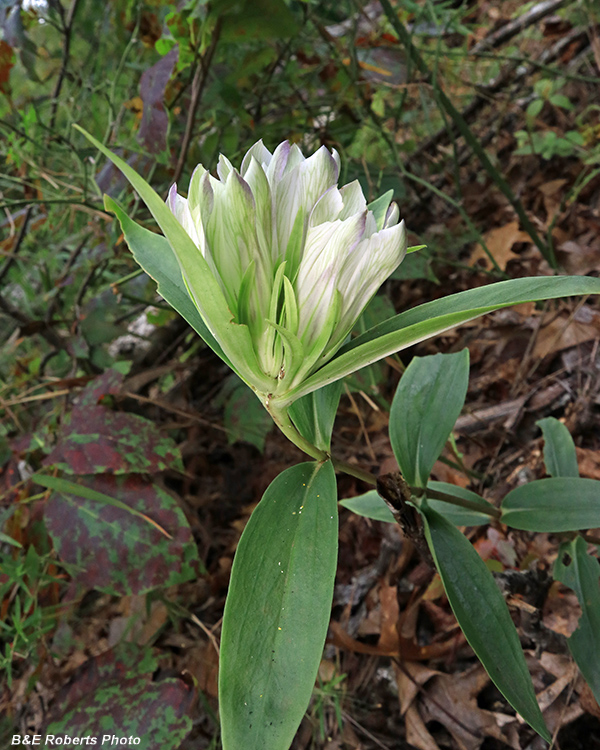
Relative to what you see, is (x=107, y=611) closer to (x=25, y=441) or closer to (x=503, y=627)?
(x=25, y=441)

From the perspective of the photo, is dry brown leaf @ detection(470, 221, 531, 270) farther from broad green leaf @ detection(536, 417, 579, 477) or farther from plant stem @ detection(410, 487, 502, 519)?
plant stem @ detection(410, 487, 502, 519)

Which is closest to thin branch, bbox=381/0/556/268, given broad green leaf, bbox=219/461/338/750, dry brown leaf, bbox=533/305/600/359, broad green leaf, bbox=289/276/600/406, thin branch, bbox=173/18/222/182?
dry brown leaf, bbox=533/305/600/359

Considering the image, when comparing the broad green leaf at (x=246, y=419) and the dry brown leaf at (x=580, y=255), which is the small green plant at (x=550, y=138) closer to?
the dry brown leaf at (x=580, y=255)

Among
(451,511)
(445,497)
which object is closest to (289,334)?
(445,497)

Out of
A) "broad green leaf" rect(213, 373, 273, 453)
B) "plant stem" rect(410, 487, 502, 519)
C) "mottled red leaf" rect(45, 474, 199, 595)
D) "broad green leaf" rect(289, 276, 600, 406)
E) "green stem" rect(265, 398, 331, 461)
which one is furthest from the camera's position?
"broad green leaf" rect(213, 373, 273, 453)

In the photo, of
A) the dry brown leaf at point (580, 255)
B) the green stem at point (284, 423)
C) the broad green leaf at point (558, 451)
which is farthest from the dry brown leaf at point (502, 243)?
the green stem at point (284, 423)

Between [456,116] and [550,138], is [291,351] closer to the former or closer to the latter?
[456,116]
